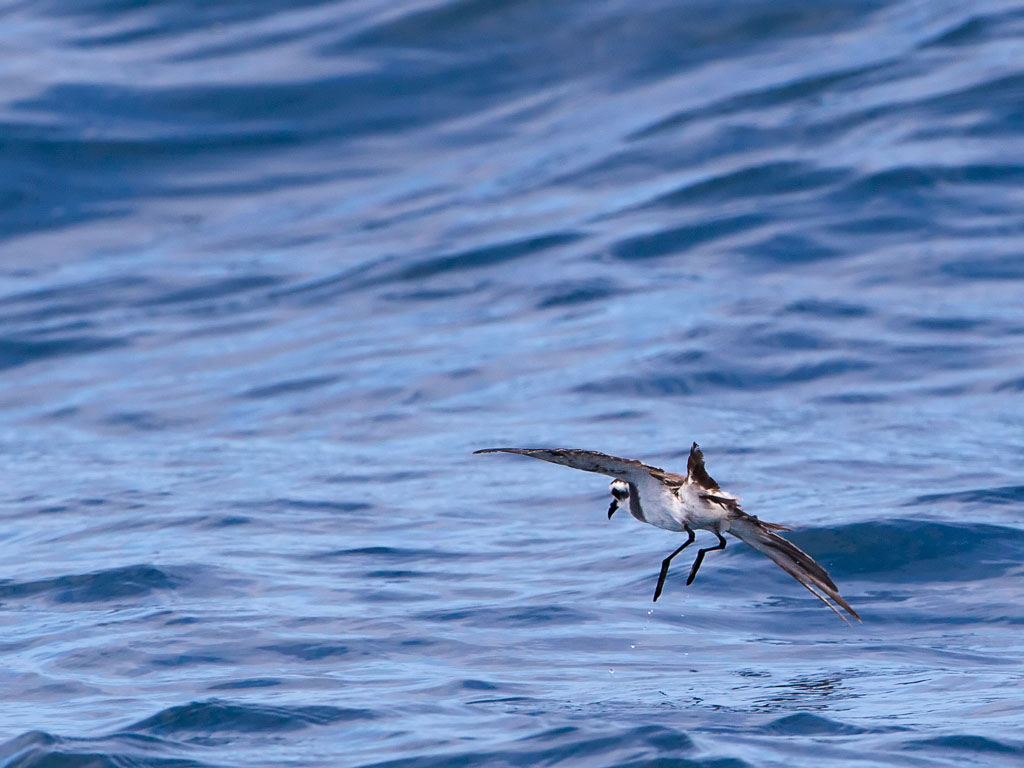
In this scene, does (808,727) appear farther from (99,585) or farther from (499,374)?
(499,374)

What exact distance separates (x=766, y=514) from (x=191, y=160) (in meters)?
12.2

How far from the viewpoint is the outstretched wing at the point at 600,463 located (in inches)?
227

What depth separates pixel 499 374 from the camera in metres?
15.0

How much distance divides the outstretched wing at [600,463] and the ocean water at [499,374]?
1063 millimetres

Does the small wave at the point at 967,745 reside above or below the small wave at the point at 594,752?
below

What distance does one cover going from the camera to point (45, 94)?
2159cm

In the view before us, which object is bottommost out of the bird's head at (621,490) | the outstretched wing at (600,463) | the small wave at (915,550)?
the small wave at (915,550)

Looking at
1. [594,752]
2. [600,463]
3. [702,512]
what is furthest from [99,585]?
[600,463]

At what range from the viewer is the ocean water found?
748 cm

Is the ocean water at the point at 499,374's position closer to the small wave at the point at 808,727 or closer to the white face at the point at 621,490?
the small wave at the point at 808,727

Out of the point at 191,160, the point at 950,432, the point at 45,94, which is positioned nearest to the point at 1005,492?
the point at 950,432

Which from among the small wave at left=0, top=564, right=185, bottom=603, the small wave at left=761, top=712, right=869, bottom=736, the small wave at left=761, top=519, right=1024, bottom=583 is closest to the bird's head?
the small wave at left=761, top=712, right=869, bottom=736

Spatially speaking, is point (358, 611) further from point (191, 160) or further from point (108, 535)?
point (191, 160)

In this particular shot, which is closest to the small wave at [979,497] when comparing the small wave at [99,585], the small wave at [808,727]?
the small wave at [808,727]
